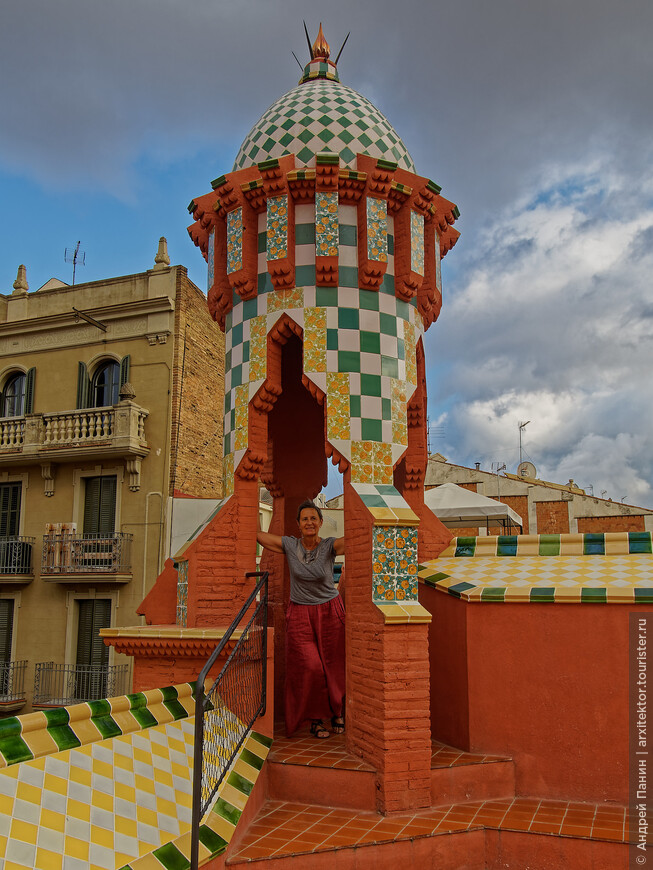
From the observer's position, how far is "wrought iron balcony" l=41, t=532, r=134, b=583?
18547 millimetres

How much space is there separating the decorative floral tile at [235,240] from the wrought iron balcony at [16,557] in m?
14.7

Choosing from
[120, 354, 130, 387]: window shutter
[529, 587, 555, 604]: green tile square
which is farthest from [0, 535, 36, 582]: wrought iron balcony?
[529, 587, 555, 604]: green tile square

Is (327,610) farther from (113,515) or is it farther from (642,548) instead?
(113,515)

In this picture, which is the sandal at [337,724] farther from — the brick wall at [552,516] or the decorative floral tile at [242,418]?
the brick wall at [552,516]

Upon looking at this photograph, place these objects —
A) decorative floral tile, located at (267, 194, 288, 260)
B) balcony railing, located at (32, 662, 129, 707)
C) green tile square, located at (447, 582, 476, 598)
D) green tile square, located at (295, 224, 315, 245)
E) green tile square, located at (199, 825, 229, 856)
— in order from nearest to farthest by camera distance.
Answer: green tile square, located at (199, 825, 229, 856) < green tile square, located at (447, 582, 476, 598) < decorative floral tile, located at (267, 194, 288, 260) < green tile square, located at (295, 224, 315, 245) < balcony railing, located at (32, 662, 129, 707)

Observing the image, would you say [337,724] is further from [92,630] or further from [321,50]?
[92,630]

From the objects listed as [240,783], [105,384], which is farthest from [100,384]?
[240,783]

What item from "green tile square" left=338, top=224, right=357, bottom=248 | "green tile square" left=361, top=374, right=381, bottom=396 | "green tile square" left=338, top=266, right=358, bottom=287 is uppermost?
"green tile square" left=338, top=224, right=357, bottom=248

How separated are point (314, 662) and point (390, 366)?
285cm

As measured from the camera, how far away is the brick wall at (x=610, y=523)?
27328 millimetres

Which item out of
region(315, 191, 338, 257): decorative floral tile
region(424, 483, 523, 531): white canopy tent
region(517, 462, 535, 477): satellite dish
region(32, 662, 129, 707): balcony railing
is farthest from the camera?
region(517, 462, 535, 477): satellite dish

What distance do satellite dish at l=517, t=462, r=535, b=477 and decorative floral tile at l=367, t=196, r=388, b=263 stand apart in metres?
25.2

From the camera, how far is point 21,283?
2234cm

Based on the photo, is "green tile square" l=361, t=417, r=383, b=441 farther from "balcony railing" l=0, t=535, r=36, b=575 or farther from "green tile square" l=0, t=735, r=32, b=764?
"balcony railing" l=0, t=535, r=36, b=575
